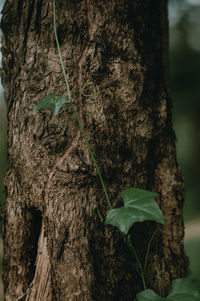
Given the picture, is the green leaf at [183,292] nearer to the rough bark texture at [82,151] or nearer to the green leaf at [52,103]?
the rough bark texture at [82,151]

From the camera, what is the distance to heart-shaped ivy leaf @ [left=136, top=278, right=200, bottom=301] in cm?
73

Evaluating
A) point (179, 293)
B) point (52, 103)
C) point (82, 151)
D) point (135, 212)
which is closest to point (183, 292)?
point (179, 293)

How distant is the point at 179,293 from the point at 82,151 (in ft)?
1.85

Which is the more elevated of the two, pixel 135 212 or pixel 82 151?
pixel 82 151

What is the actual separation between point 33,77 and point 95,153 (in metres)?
0.36

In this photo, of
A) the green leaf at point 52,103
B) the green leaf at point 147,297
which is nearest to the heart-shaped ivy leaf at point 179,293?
the green leaf at point 147,297

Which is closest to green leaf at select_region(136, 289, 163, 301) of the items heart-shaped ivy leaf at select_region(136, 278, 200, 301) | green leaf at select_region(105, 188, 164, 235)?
heart-shaped ivy leaf at select_region(136, 278, 200, 301)

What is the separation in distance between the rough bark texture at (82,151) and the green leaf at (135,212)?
134mm

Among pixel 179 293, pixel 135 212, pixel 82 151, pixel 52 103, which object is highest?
pixel 52 103

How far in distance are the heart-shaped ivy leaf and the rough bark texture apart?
8 cm

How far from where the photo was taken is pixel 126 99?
86 cm

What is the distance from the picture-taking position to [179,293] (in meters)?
0.77

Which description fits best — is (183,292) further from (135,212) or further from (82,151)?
(82,151)

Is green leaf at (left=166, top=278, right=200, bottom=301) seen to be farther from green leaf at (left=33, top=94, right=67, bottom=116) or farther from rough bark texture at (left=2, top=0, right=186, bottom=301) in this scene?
green leaf at (left=33, top=94, right=67, bottom=116)
